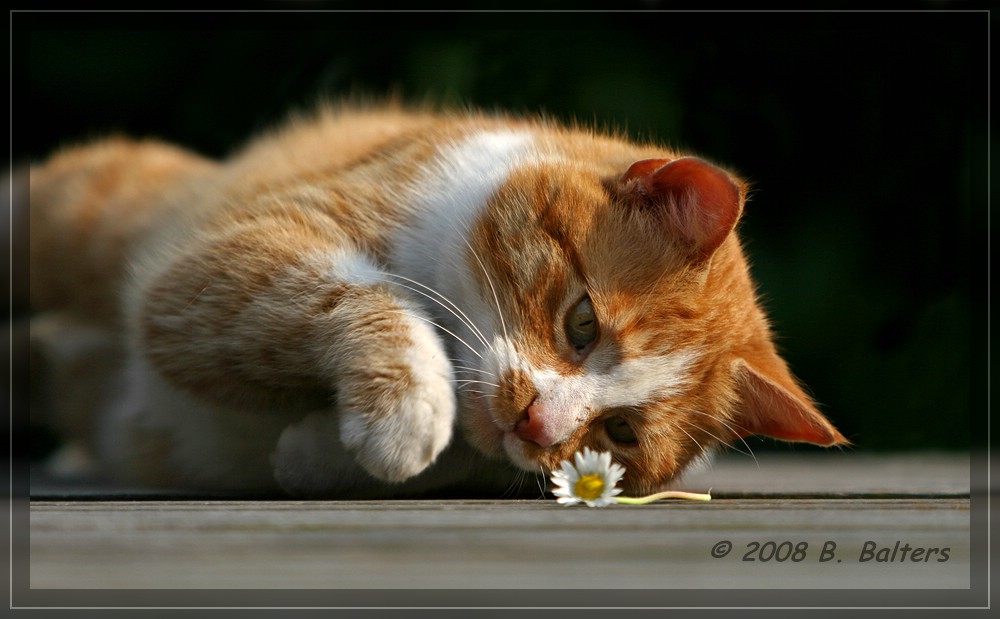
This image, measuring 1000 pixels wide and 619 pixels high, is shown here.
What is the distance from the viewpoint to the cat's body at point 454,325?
158 cm

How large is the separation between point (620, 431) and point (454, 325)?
1.16 ft

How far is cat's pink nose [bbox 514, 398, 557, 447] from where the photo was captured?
1.54m

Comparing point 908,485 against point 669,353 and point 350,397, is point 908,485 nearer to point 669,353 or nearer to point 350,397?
point 669,353

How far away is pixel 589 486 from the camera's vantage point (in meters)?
1.59

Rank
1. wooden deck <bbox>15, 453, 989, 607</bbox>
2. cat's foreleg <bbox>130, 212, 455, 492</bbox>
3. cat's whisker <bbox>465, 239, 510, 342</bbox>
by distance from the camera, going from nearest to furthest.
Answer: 1. wooden deck <bbox>15, 453, 989, 607</bbox>
2. cat's foreleg <bbox>130, 212, 455, 492</bbox>
3. cat's whisker <bbox>465, 239, 510, 342</bbox>

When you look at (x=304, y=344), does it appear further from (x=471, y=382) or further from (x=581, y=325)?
(x=581, y=325)

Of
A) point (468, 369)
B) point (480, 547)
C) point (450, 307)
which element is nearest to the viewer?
point (480, 547)

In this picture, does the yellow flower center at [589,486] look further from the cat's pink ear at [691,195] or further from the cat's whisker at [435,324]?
the cat's pink ear at [691,195]

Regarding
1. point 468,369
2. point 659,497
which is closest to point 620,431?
point 659,497

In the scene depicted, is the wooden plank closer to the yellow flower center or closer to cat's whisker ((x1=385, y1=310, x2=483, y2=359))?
the yellow flower center

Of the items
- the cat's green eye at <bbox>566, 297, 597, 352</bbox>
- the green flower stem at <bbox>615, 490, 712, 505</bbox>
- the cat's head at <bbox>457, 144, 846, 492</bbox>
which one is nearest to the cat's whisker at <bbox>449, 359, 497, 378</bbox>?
the cat's head at <bbox>457, 144, 846, 492</bbox>

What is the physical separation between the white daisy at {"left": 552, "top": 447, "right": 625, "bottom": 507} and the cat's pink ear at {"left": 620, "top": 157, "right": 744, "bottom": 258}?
1.38 feet

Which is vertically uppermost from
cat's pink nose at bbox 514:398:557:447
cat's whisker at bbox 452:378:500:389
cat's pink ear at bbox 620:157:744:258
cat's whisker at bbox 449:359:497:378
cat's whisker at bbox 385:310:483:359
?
cat's pink ear at bbox 620:157:744:258

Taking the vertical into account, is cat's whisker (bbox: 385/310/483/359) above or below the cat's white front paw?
above
